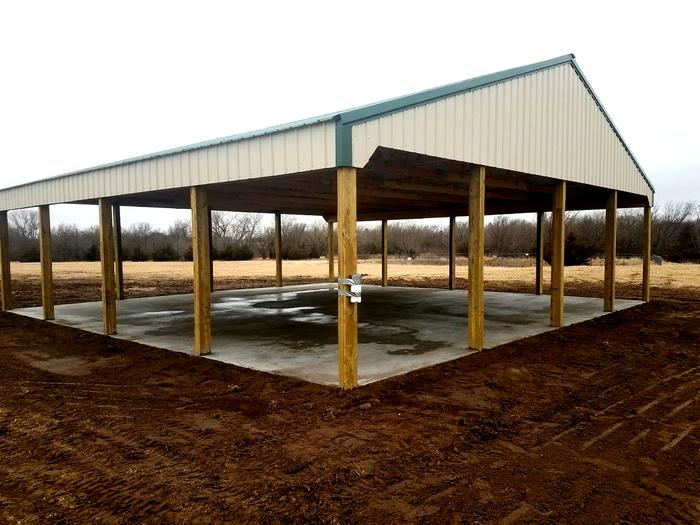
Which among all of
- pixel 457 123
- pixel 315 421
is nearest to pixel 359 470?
pixel 315 421

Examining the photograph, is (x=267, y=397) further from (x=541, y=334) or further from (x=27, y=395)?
(x=541, y=334)

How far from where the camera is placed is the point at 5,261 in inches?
454

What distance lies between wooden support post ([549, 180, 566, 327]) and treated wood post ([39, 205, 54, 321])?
1103cm

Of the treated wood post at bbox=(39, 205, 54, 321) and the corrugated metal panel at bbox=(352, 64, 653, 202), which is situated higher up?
the corrugated metal panel at bbox=(352, 64, 653, 202)

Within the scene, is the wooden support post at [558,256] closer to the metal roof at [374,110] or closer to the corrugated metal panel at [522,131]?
the corrugated metal panel at [522,131]

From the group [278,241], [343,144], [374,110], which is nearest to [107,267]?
[343,144]

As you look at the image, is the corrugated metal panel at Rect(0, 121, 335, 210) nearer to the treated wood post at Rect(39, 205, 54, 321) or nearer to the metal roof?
the metal roof

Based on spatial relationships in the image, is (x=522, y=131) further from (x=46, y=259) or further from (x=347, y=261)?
(x=46, y=259)

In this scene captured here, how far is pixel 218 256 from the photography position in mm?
38812

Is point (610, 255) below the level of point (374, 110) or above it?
below

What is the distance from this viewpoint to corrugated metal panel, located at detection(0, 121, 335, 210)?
4840 millimetres

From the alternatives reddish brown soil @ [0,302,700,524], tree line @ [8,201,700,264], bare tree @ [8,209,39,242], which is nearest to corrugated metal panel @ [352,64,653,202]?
reddish brown soil @ [0,302,700,524]

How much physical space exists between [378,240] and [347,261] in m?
39.2

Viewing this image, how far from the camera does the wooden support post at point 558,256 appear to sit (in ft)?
27.5
